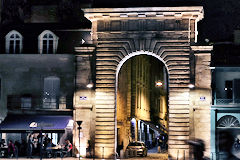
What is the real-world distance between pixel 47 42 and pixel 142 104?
17267 mm

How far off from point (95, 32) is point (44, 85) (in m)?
5.56

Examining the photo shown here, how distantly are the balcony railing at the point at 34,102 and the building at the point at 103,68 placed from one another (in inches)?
2.9

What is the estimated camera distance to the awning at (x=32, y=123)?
3859 cm

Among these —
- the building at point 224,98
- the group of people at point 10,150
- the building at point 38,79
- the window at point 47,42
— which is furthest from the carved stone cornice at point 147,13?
the group of people at point 10,150

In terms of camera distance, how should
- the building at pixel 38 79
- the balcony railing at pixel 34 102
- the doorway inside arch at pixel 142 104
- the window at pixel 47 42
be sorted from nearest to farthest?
the building at pixel 38 79, the balcony railing at pixel 34 102, the window at pixel 47 42, the doorway inside arch at pixel 142 104

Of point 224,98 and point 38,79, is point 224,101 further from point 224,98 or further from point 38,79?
point 38,79

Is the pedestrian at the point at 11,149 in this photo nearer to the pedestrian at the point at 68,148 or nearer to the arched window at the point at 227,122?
the pedestrian at the point at 68,148

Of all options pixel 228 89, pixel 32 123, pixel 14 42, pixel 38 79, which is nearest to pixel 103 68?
pixel 38 79

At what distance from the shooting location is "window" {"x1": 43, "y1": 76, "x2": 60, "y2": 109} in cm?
4066

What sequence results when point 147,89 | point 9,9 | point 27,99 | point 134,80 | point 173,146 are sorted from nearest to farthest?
point 173,146, point 27,99, point 134,80, point 9,9, point 147,89

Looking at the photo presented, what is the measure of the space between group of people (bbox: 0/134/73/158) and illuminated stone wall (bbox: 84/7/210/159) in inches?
90.0

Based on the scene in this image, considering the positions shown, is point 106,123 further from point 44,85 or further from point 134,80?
point 134,80

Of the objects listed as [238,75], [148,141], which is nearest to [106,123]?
[238,75]

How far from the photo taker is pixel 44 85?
40938 mm
